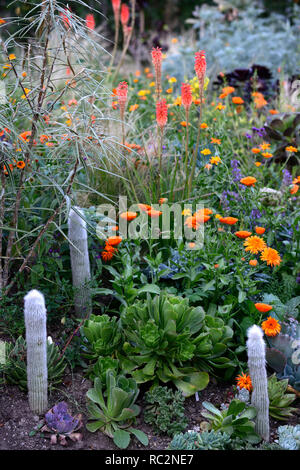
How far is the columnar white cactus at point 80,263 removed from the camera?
253 cm

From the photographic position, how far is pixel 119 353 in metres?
2.45

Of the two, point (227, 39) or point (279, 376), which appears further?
point (227, 39)

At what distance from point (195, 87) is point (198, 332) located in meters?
2.26

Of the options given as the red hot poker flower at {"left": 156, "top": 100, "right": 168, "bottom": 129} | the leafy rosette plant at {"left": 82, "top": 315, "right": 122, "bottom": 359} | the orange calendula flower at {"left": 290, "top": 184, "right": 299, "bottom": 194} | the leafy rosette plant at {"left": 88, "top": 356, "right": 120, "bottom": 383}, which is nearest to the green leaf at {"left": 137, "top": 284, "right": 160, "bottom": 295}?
the leafy rosette plant at {"left": 82, "top": 315, "right": 122, "bottom": 359}

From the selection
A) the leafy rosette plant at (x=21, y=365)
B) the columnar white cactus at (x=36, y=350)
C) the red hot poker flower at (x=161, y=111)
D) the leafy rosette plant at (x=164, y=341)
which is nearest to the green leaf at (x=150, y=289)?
the leafy rosette plant at (x=164, y=341)

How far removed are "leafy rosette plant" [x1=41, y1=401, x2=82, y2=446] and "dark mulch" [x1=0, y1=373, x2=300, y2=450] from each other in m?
Answer: 0.03

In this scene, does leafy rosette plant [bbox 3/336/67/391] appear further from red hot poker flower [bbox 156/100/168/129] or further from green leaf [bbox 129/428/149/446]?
red hot poker flower [bbox 156/100/168/129]

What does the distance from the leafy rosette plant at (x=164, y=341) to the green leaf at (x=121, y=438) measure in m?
0.25

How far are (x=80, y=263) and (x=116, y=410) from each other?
78cm

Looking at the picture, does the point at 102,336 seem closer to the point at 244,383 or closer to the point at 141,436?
the point at 141,436

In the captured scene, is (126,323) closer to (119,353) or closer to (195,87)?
(119,353)

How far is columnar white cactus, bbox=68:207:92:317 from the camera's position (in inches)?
99.7
